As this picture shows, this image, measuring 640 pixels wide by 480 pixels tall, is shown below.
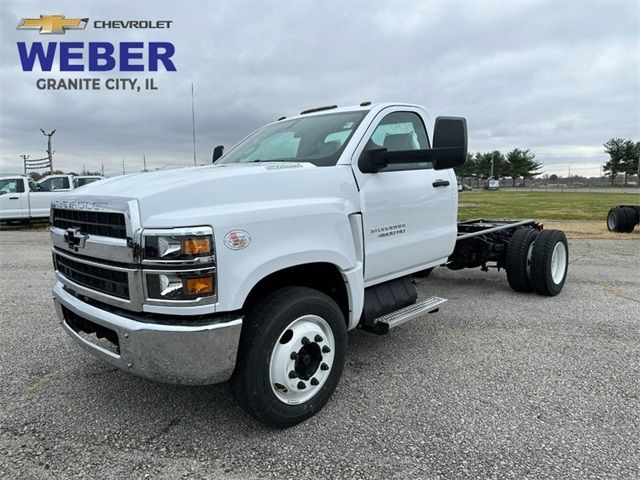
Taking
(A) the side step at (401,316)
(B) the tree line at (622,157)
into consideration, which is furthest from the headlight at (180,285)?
(B) the tree line at (622,157)

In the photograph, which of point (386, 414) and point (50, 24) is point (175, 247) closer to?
point (386, 414)

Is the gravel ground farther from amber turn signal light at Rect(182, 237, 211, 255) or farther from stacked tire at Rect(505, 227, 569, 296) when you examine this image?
amber turn signal light at Rect(182, 237, 211, 255)

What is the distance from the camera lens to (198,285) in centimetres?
243

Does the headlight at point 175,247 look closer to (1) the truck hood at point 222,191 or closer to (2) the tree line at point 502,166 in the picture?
(1) the truck hood at point 222,191

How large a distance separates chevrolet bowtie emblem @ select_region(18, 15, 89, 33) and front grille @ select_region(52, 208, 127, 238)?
9.57 m

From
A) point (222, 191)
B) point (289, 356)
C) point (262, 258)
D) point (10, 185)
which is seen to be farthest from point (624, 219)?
point (10, 185)

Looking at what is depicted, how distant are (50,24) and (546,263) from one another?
455 inches

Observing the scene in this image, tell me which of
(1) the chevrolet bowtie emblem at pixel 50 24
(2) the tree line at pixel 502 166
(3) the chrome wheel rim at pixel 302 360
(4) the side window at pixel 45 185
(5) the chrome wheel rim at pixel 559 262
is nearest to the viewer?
(3) the chrome wheel rim at pixel 302 360

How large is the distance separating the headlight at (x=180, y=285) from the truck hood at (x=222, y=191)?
268 millimetres

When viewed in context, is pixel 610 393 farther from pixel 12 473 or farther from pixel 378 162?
pixel 12 473

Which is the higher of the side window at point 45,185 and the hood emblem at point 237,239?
the side window at point 45,185

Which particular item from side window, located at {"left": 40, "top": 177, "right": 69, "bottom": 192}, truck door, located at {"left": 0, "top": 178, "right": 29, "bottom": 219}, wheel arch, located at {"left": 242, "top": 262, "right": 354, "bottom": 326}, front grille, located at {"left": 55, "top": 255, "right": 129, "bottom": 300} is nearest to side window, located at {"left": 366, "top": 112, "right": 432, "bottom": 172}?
wheel arch, located at {"left": 242, "top": 262, "right": 354, "bottom": 326}

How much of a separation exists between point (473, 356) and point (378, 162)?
6.29 feet

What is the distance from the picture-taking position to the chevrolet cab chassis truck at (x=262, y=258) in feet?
8.05
